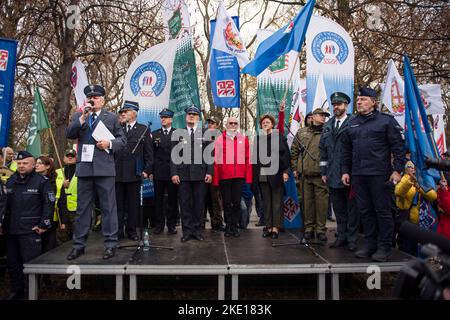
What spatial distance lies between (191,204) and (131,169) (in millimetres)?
1097

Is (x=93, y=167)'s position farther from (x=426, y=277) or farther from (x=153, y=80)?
(x=426, y=277)

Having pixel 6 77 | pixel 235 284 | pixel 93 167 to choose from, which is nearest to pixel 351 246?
pixel 235 284

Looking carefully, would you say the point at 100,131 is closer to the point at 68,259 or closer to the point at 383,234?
the point at 68,259

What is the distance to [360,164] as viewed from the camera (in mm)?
4918

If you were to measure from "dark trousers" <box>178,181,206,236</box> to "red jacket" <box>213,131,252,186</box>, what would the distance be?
368 mm

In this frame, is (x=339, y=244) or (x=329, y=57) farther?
(x=329, y=57)

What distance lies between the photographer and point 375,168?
Answer: 4.79 m

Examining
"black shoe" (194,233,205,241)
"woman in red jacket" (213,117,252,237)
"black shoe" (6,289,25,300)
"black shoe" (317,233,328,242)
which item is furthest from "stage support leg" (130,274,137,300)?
"black shoe" (317,233,328,242)

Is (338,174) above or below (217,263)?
above

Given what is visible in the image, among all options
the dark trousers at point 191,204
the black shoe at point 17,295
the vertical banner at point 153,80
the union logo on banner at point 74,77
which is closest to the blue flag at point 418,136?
the dark trousers at point 191,204

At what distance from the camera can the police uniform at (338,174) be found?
5496 mm

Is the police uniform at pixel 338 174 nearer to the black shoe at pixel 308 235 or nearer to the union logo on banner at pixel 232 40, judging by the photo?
the black shoe at pixel 308 235

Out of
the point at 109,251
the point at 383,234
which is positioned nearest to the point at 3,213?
the point at 109,251
